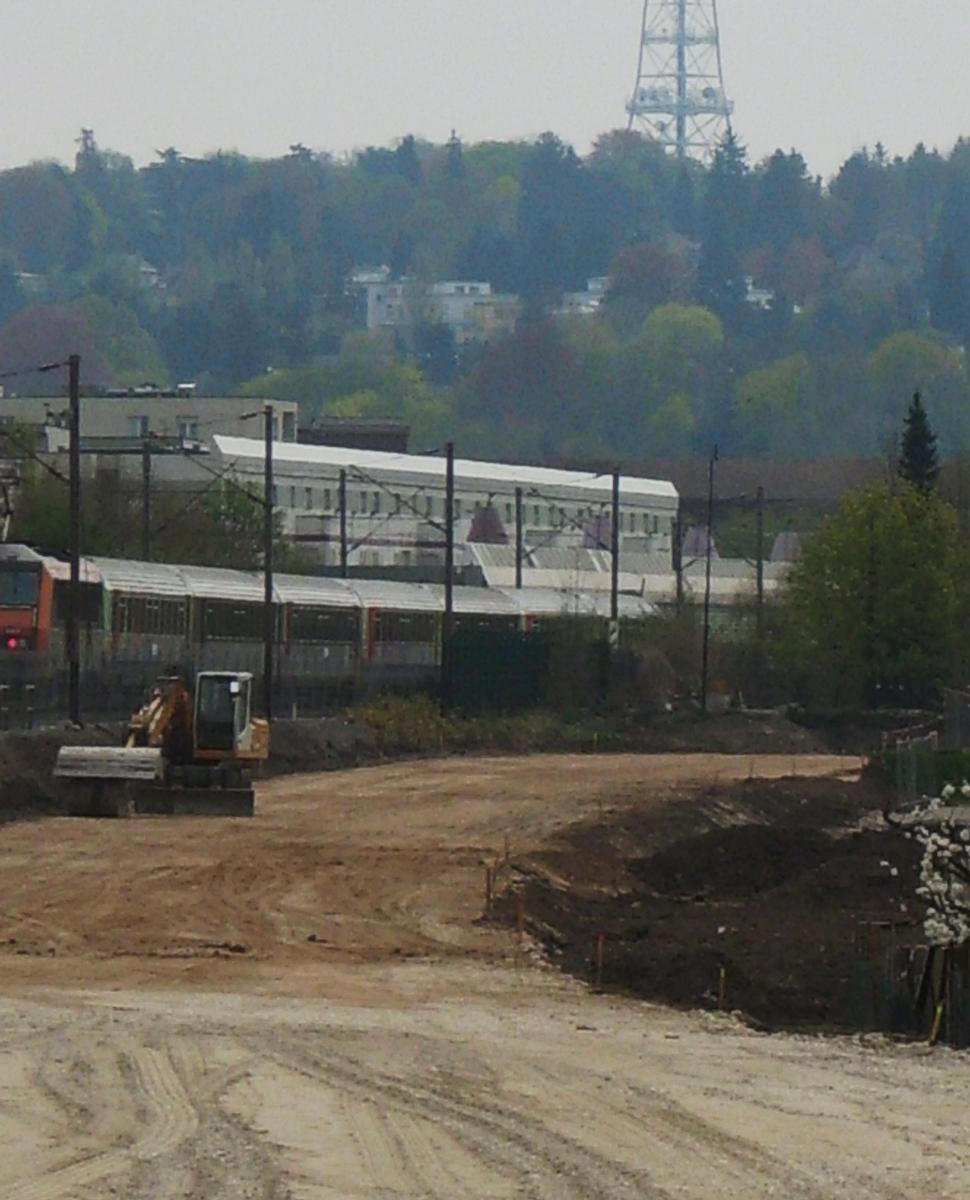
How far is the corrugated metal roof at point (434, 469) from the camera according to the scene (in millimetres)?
133000

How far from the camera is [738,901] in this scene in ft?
134

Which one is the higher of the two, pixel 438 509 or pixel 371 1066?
pixel 438 509

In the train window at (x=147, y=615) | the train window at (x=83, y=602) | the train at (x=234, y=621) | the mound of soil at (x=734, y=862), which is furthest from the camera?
the train window at (x=147, y=615)

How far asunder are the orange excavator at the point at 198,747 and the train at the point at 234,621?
301 inches

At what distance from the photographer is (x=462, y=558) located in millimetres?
124375

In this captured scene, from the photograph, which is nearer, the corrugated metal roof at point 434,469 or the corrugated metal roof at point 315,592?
the corrugated metal roof at point 315,592

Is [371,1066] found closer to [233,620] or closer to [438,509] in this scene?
[233,620]

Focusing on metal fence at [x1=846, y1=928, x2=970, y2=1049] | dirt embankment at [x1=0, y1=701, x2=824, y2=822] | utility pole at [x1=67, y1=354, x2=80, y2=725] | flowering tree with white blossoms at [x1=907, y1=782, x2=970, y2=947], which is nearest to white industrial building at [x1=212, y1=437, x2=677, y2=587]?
dirt embankment at [x1=0, y1=701, x2=824, y2=822]

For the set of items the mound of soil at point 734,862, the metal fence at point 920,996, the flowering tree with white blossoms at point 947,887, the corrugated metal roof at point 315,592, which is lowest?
the mound of soil at point 734,862

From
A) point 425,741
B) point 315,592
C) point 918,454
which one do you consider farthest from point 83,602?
point 918,454

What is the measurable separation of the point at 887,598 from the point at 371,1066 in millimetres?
62291

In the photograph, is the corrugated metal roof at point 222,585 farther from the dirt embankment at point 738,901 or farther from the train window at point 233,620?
the dirt embankment at point 738,901

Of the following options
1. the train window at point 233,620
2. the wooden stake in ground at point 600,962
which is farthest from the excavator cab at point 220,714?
the train window at point 233,620

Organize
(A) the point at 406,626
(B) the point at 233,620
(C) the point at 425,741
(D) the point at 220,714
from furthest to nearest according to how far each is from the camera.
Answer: (A) the point at 406,626 < (B) the point at 233,620 < (C) the point at 425,741 < (D) the point at 220,714
